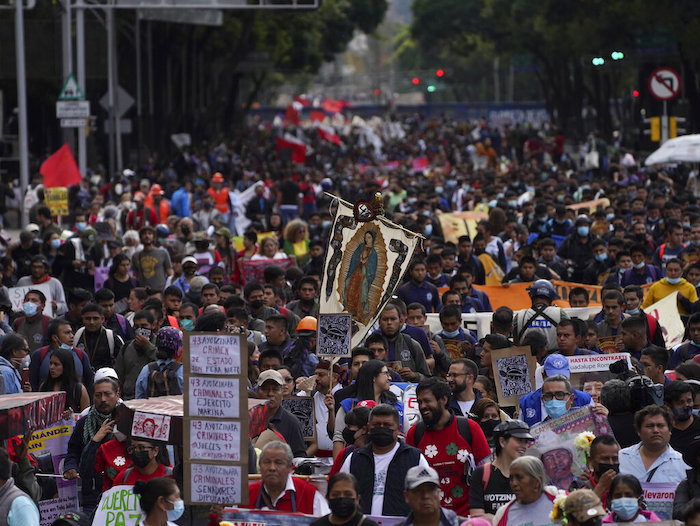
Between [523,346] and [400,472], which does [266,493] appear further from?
[523,346]

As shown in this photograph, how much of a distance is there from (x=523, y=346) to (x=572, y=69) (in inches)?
2591

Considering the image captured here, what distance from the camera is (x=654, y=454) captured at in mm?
7844

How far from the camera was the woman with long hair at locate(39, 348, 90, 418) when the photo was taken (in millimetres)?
10461

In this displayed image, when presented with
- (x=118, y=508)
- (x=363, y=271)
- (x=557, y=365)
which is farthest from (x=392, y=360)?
(x=118, y=508)

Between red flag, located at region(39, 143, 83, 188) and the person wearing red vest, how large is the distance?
17.7 metres

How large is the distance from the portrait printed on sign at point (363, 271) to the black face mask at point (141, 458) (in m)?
3.29

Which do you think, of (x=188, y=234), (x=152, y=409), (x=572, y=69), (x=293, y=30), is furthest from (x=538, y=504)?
(x=572, y=69)

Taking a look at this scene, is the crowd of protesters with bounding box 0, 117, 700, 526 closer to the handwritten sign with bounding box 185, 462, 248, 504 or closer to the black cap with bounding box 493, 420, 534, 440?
the black cap with bounding box 493, 420, 534, 440

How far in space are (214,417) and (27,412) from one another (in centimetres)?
170

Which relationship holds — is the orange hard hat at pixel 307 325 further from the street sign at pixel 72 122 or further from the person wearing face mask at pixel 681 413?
the street sign at pixel 72 122

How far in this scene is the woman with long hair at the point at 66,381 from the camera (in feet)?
34.3

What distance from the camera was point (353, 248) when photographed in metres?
11.4

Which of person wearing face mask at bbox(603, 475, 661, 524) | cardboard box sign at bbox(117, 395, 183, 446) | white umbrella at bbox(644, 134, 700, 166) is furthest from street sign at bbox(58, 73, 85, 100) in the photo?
person wearing face mask at bbox(603, 475, 661, 524)

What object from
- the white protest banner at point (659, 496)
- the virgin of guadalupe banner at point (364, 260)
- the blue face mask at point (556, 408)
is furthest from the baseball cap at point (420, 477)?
the virgin of guadalupe banner at point (364, 260)
